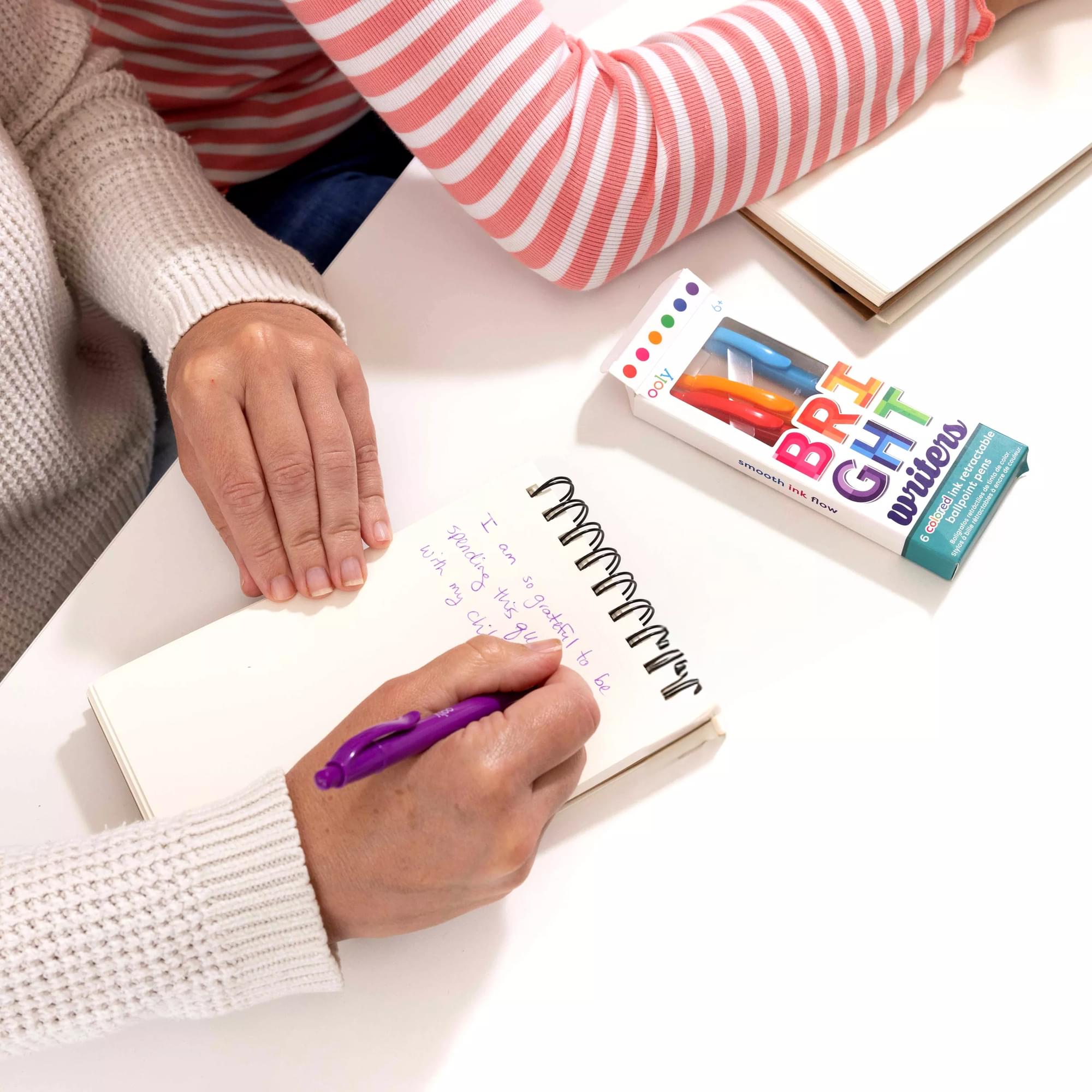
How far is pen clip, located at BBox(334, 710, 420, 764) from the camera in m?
0.41

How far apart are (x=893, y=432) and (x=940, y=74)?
0.93ft

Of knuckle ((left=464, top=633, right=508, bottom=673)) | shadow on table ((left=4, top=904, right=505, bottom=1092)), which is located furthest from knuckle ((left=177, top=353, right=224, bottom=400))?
shadow on table ((left=4, top=904, right=505, bottom=1092))

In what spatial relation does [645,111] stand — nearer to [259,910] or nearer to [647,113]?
[647,113]

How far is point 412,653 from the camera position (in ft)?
1.65

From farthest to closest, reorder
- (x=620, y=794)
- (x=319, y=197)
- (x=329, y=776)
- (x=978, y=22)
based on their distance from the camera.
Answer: (x=319, y=197) < (x=978, y=22) < (x=620, y=794) < (x=329, y=776)

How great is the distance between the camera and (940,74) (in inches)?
24.3

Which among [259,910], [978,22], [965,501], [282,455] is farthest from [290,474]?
[978,22]

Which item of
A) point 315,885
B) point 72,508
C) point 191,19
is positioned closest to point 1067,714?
point 315,885

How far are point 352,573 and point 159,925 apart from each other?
198 millimetres

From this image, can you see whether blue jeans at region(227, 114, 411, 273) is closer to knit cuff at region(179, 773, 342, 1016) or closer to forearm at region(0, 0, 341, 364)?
forearm at region(0, 0, 341, 364)

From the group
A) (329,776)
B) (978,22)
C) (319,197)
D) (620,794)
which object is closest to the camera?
(329,776)

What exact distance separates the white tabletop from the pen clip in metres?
0.12

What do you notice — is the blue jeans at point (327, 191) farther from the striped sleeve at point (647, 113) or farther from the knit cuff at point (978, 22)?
the knit cuff at point (978, 22)

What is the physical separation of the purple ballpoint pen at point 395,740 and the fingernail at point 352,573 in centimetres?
10
